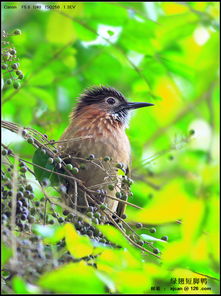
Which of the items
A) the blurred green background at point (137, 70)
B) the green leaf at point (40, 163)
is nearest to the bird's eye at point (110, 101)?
the blurred green background at point (137, 70)

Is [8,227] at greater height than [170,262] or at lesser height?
greater

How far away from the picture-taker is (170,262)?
202 centimetres

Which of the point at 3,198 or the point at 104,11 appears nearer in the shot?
the point at 3,198

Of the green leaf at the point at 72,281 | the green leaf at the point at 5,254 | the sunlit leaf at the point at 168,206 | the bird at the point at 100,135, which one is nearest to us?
the green leaf at the point at 72,281

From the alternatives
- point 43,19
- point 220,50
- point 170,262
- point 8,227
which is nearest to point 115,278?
point 170,262

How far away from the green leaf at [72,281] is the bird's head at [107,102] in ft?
11.9

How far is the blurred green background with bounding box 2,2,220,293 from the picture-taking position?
4.10 m

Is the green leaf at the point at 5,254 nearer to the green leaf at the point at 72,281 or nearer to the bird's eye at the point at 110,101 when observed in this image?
the green leaf at the point at 72,281

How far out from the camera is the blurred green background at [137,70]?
4.10 m

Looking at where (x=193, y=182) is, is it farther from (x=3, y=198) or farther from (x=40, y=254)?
(x=3, y=198)

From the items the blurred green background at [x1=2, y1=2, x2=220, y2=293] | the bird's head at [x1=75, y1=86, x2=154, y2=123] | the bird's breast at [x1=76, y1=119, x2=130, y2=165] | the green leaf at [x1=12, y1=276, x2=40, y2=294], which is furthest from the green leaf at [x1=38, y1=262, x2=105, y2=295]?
the bird's head at [x1=75, y1=86, x2=154, y2=123]

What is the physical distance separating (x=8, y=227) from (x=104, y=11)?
2.83m

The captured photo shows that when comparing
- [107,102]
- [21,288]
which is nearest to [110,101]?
[107,102]

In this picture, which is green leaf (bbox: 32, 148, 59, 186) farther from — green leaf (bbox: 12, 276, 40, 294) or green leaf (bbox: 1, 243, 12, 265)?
green leaf (bbox: 12, 276, 40, 294)
